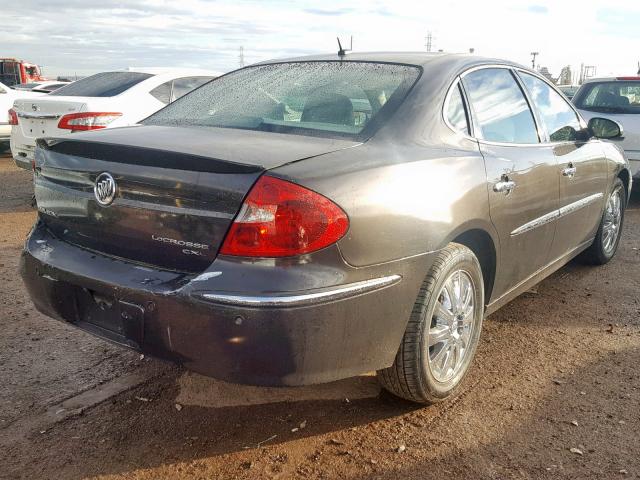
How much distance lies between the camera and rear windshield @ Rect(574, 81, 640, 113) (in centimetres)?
822

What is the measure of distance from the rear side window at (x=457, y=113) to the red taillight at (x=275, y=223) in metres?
1.12

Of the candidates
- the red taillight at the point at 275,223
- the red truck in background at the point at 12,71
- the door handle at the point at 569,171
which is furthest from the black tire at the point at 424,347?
the red truck in background at the point at 12,71

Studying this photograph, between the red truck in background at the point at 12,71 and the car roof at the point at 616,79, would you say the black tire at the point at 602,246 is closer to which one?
the car roof at the point at 616,79

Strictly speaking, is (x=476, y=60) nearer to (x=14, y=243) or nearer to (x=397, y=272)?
(x=397, y=272)

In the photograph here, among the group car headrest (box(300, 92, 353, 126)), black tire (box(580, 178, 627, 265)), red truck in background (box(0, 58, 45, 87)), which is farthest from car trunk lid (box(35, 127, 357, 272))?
red truck in background (box(0, 58, 45, 87))

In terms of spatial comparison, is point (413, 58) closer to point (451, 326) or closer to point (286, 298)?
point (451, 326)

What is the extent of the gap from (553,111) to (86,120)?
15.7ft

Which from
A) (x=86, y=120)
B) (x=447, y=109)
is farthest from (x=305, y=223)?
(x=86, y=120)

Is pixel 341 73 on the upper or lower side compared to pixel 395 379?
upper

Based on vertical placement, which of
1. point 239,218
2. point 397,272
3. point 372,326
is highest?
point 239,218

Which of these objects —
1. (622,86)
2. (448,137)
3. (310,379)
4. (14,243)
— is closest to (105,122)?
(14,243)

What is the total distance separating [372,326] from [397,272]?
0.23 metres

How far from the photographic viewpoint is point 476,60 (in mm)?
3406

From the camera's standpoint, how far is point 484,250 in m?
3.17
